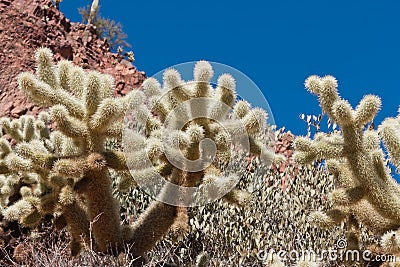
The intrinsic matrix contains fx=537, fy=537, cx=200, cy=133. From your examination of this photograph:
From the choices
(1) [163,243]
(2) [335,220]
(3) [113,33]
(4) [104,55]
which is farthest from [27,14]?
(2) [335,220]

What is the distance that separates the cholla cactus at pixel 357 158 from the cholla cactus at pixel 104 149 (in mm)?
521

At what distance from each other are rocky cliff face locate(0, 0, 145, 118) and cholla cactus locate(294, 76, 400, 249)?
6145 millimetres

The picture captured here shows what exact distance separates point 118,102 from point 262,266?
7.26ft

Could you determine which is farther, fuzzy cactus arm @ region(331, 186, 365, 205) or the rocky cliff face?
the rocky cliff face

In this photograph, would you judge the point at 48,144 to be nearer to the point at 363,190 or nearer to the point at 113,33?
the point at 363,190
